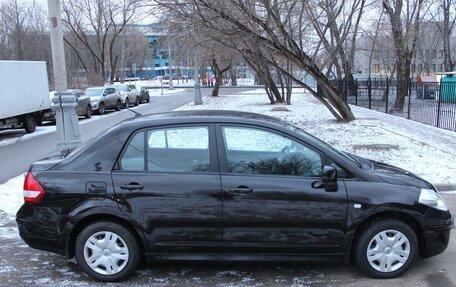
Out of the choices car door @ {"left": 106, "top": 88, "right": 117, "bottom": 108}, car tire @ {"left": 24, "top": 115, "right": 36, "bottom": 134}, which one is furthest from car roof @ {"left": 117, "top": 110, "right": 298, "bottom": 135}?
car door @ {"left": 106, "top": 88, "right": 117, "bottom": 108}

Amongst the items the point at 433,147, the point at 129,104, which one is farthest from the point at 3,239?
the point at 129,104

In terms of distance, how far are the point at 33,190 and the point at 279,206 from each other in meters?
2.31

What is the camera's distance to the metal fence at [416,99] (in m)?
16.0

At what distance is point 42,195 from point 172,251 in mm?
1324

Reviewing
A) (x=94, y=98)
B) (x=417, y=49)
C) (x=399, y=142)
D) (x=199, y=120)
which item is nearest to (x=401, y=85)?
(x=399, y=142)

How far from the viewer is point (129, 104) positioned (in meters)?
32.0

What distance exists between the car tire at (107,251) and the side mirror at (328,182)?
5.81ft

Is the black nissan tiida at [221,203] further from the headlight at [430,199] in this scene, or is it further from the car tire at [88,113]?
the car tire at [88,113]

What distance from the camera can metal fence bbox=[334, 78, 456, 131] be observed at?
16.0 meters

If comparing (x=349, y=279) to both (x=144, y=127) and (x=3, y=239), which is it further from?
(x=3, y=239)

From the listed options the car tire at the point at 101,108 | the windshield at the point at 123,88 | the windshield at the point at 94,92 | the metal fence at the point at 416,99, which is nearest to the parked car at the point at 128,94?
the windshield at the point at 123,88

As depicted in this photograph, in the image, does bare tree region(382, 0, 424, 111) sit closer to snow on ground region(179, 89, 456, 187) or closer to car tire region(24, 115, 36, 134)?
snow on ground region(179, 89, 456, 187)

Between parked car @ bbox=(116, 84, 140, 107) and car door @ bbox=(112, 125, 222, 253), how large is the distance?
26.1 meters

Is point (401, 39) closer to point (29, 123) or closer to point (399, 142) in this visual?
point (399, 142)
